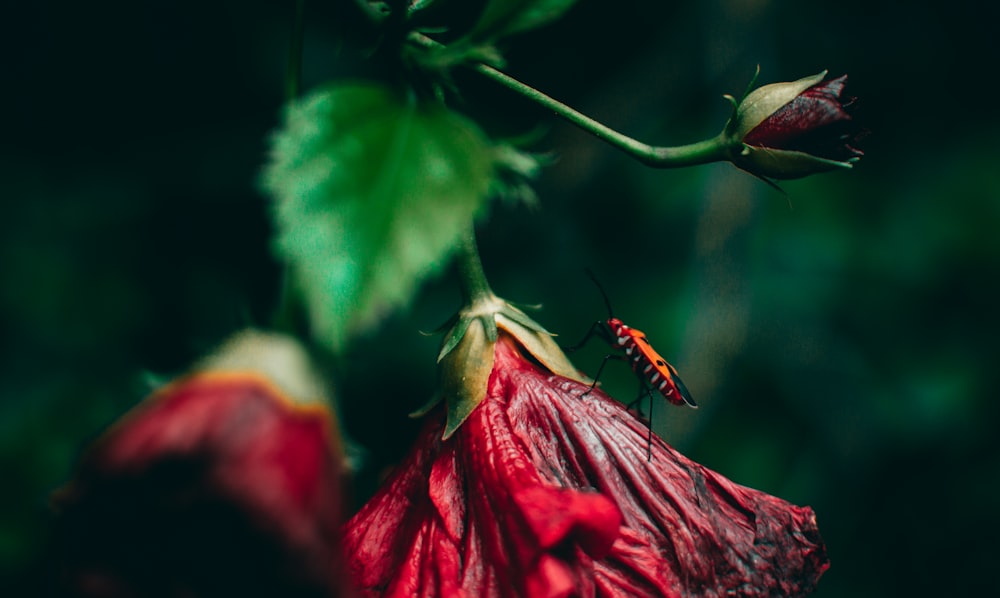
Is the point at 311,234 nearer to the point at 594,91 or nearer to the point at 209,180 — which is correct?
the point at 209,180

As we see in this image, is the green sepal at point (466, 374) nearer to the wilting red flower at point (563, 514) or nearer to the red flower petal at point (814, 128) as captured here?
the wilting red flower at point (563, 514)

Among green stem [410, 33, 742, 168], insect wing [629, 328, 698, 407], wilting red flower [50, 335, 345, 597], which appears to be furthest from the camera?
insect wing [629, 328, 698, 407]

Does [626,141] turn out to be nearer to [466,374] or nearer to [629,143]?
[629,143]

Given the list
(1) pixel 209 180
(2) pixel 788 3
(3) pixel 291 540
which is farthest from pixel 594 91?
(3) pixel 291 540

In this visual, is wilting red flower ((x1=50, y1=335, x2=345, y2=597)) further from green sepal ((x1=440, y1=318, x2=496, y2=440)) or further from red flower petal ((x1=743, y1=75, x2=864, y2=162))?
red flower petal ((x1=743, y1=75, x2=864, y2=162))

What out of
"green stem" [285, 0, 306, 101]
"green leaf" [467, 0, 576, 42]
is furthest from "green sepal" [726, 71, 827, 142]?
"green stem" [285, 0, 306, 101]

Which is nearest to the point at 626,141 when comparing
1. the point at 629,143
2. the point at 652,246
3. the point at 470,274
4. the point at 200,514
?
the point at 629,143
